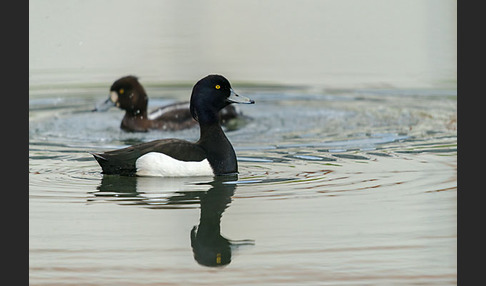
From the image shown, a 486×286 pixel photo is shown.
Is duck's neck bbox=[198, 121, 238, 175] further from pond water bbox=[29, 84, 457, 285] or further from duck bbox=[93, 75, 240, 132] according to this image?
duck bbox=[93, 75, 240, 132]

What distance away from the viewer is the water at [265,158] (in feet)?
25.8

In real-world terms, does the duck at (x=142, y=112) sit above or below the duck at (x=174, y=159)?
above

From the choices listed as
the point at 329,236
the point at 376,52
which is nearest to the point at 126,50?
the point at 376,52

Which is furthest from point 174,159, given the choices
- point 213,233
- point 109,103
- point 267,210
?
point 109,103

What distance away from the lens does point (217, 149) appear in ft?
37.0

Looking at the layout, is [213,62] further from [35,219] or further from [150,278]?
[150,278]

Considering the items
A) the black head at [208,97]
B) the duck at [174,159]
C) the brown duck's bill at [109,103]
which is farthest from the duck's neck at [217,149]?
the brown duck's bill at [109,103]

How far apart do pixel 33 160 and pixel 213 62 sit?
7619mm

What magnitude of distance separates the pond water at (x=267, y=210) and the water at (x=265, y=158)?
24mm

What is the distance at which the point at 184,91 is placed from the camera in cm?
1797

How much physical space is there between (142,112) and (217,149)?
4.07 metres

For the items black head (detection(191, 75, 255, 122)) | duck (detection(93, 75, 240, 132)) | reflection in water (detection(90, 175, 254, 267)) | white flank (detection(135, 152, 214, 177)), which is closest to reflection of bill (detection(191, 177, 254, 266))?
reflection in water (detection(90, 175, 254, 267))

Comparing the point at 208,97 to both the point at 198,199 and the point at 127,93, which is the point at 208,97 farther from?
the point at 127,93

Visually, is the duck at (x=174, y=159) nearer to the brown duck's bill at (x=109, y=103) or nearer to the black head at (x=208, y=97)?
the black head at (x=208, y=97)
